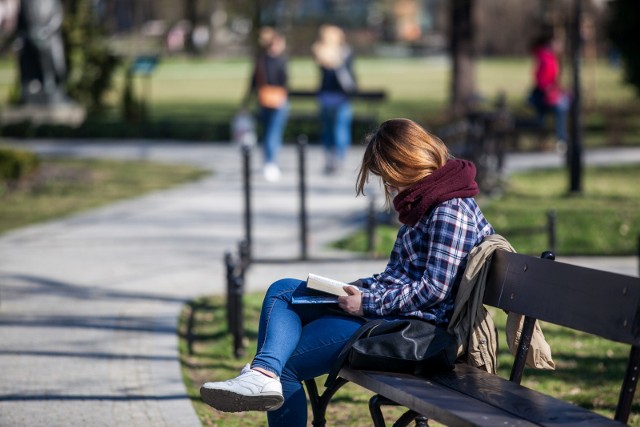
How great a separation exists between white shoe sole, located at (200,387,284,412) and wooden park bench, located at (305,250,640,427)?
297mm

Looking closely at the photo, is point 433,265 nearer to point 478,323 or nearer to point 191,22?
point 478,323

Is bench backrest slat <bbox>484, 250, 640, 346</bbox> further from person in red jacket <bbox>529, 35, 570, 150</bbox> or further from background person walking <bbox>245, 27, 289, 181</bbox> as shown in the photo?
person in red jacket <bbox>529, 35, 570, 150</bbox>

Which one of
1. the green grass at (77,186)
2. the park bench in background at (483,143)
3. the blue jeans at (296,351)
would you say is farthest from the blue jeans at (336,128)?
the blue jeans at (296,351)

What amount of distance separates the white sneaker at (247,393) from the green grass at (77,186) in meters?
8.19

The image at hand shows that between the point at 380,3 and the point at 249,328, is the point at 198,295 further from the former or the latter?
the point at 380,3

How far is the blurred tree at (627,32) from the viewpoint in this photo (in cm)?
1817

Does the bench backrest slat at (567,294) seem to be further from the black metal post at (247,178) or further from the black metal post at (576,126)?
the black metal post at (576,126)

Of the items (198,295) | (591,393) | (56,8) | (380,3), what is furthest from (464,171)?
(380,3)

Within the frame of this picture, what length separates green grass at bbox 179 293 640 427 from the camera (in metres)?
5.82

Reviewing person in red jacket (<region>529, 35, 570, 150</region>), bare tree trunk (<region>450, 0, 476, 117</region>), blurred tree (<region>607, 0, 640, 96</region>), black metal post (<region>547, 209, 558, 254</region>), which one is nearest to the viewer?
black metal post (<region>547, 209, 558, 254</region>)

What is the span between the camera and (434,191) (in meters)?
4.45

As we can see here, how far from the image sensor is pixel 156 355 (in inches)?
268

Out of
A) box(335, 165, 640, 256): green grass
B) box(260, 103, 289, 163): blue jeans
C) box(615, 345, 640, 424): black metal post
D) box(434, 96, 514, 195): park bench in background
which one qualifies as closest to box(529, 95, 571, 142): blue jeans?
box(434, 96, 514, 195): park bench in background

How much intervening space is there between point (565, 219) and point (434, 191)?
272 inches
